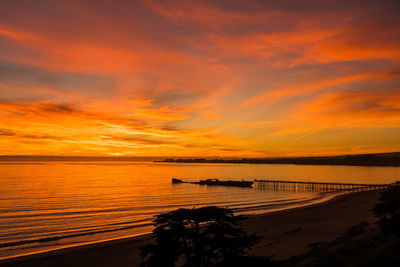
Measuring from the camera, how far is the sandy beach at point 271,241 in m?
24.2

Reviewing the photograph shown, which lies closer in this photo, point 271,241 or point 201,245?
point 201,245

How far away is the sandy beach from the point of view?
24.2 meters

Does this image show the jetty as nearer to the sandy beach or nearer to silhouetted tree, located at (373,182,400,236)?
the sandy beach

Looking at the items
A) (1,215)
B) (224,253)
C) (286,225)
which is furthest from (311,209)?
(1,215)

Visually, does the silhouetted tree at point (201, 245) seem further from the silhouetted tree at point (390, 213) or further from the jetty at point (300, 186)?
the jetty at point (300, 186)

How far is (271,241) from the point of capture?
3059cm

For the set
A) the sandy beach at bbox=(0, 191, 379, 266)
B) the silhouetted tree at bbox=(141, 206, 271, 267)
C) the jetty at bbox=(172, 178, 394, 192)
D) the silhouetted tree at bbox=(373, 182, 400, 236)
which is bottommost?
the jetty at bbox=(172, 178, 394, 192)

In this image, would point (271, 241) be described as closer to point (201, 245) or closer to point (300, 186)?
point (201, 245)

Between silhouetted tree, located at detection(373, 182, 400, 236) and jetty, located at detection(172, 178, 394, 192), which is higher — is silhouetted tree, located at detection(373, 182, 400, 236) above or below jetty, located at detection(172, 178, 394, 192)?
above

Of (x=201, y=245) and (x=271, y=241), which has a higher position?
(x=201, y=245)

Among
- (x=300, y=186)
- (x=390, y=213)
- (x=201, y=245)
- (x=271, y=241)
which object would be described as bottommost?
(x=300, y=186)

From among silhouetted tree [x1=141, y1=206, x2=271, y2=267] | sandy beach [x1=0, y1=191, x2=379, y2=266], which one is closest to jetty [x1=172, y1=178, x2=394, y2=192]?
sandy beach [x1=0, y1=191, x2=379, y2=266]

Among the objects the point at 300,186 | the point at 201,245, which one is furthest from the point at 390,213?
the point at 300,186

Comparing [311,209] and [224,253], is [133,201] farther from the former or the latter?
[224,253]
